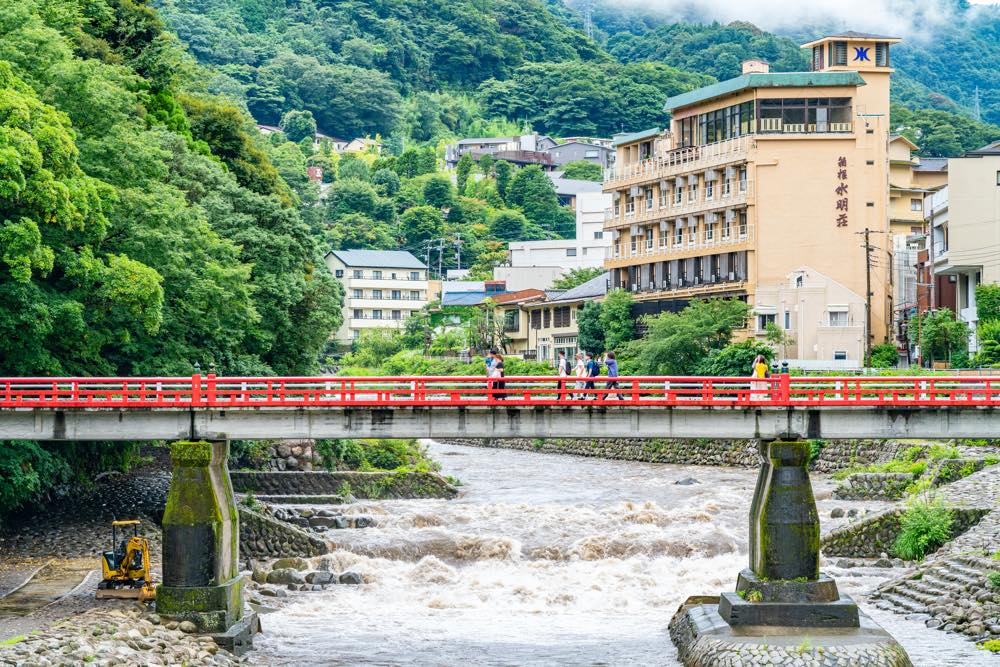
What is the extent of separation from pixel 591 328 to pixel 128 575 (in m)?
68.0

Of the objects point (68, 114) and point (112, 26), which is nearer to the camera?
point (68, 114)

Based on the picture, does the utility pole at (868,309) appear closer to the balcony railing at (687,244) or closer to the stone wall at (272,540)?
the balcony railing at (687,244)

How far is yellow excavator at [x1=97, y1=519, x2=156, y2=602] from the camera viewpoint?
3688 cm

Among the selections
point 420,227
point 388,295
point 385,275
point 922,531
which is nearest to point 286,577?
point 922,531

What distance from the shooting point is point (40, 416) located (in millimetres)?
37344

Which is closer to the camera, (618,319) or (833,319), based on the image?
(833,319)

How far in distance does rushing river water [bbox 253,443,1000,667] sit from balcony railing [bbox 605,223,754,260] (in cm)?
2848

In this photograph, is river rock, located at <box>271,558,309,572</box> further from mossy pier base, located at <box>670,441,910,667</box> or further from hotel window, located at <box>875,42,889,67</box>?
hotel window, located at <box>875,42,889,67</box>

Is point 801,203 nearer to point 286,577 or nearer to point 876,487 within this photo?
point 876,487

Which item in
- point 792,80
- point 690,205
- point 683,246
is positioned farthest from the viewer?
point 683,246

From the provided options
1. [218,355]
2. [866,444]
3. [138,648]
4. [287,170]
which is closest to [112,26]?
[218,355]

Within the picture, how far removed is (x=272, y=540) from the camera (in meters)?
48.2

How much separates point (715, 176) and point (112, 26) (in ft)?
125

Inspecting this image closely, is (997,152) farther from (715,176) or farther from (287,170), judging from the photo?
(287,170)
